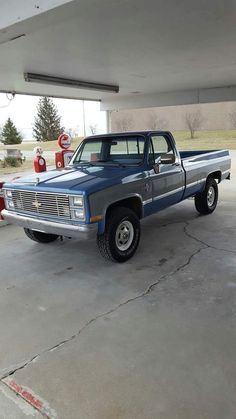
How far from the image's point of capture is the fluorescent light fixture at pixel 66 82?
26.7 feet

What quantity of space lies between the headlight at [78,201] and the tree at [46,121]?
5719 cm

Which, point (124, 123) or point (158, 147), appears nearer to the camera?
point (158, 147)

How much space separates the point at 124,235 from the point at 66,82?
577 centimetres

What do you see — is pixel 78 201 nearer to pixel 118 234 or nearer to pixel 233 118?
pixel 118 234

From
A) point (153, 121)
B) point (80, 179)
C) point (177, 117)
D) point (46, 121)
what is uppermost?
point (46, 121)

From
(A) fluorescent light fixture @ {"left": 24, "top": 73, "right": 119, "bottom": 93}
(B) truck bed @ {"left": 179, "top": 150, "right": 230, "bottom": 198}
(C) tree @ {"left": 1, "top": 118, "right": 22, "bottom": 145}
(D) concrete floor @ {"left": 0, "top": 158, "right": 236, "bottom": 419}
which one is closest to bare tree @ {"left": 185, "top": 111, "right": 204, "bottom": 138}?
(A) fluorescent light fixture @ {"left": 24, "top": 73, "right": 119, "bottom": 93}

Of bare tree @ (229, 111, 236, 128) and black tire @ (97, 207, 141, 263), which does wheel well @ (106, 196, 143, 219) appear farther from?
bare tree @ (229, 111, 236, 128)

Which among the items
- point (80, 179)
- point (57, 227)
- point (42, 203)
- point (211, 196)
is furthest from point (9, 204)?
point (211, 196)

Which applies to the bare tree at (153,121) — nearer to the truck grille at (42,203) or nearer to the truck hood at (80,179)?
the truck hood at (80,179)

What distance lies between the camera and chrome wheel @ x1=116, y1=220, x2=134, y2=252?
4.55 meters

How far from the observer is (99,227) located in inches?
162

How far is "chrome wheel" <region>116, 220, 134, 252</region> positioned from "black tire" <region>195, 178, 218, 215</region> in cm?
273

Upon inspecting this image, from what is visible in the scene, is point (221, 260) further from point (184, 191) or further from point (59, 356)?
point (59, 356)

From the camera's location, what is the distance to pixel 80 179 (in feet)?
14.5
